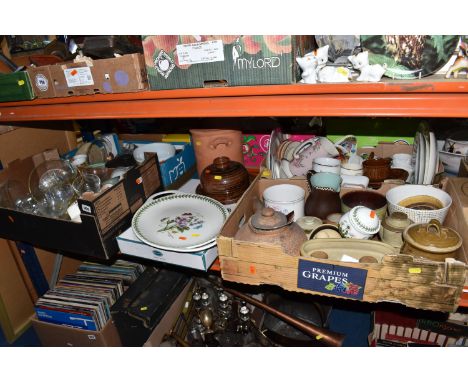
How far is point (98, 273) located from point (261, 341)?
75 cm

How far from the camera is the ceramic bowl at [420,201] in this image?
0.95 m

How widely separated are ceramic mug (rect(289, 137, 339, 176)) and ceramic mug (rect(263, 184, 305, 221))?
14cm

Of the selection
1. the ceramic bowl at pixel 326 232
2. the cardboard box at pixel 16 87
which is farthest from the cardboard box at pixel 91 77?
the ceramic bowl at pixel 326 232

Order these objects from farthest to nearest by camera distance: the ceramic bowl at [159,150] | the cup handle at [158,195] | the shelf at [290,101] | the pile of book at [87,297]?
1. the ceramic bowl at [159,150]
2. the pile of book at [87,297]
3. the cup handle at [158,195]
4. the shelf at [290,101]

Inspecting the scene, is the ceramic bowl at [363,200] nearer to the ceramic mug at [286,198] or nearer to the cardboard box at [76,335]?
the ceramic mug at [286,198]

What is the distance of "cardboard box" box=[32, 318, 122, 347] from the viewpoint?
1.39 metres

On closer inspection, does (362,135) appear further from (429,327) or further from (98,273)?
(98,273)

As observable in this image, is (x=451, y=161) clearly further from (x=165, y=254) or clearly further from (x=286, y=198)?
(x=165, y=254)

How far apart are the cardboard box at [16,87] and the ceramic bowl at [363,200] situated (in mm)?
1030

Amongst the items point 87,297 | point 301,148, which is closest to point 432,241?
point 301,148

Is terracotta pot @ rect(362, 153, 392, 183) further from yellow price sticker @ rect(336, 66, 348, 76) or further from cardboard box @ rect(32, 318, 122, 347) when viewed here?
cardboard box @ rect(32, 318, 122, 347)

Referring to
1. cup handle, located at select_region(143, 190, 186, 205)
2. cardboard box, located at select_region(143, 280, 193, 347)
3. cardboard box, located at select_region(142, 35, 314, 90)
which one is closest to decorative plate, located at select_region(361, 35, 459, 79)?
cardboard box, located at select_region(142, 35, 314, 90)

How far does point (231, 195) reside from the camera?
4.05ft

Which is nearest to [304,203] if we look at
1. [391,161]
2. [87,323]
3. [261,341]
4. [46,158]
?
[391,161]
